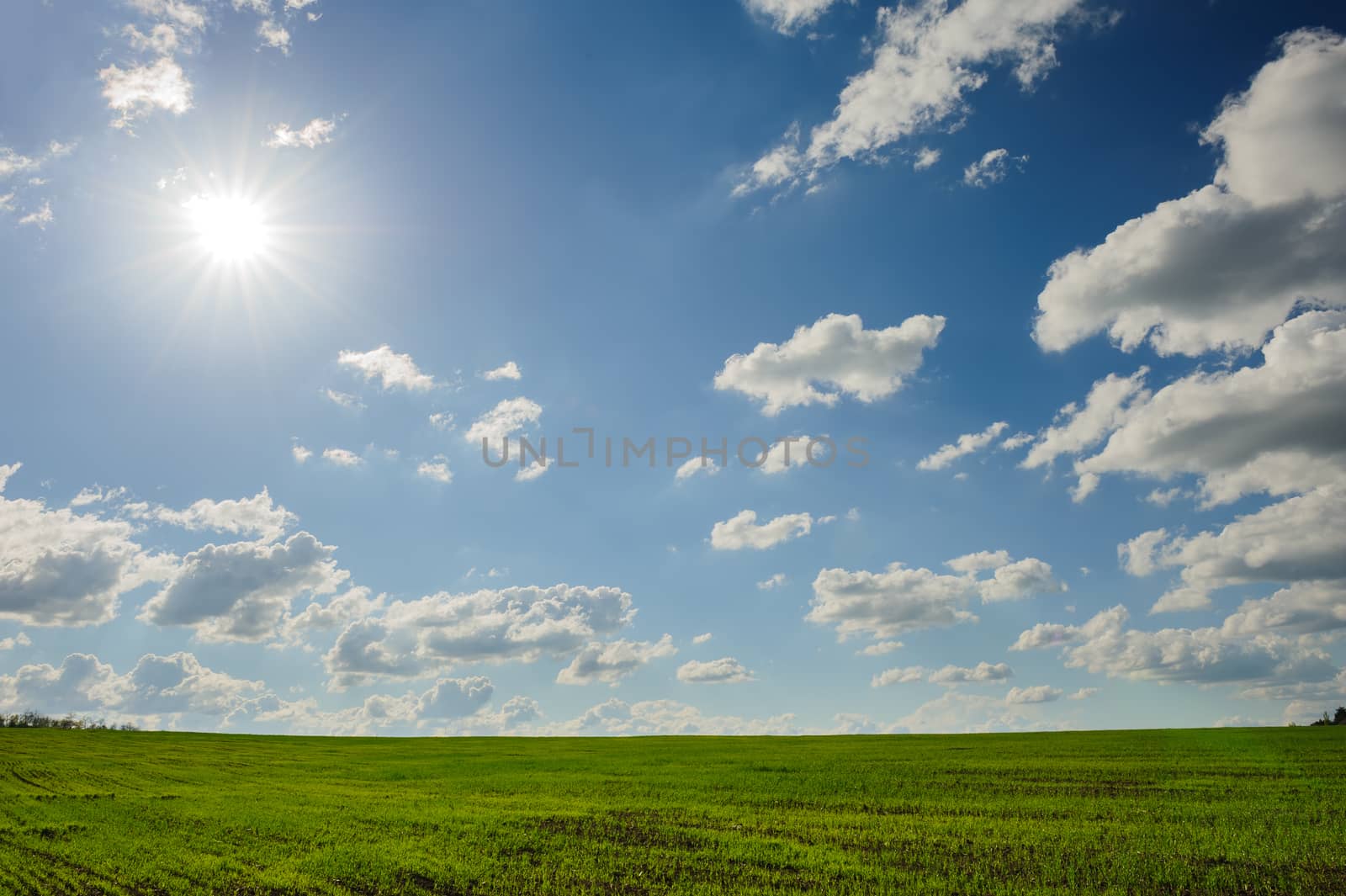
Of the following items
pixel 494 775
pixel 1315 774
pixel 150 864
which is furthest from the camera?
pixel 494 775

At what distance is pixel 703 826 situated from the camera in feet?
82.9

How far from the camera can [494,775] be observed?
45625 millimetres

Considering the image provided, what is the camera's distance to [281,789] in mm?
38688

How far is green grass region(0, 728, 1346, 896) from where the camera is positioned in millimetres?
18125

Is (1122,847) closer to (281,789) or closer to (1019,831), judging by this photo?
(1019,831)

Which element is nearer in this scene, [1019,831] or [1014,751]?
[1019,831]

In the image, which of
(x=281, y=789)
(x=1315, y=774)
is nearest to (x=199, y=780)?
(x=281, y=789)

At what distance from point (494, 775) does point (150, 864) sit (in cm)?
2653

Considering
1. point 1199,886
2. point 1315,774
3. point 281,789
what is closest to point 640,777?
point 281,789

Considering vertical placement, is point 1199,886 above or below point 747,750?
above

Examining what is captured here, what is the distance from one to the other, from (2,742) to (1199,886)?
94.7 metres

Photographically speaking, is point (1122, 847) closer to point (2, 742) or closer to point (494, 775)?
point (494, 775)

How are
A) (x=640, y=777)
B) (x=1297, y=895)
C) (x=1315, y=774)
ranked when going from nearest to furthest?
(x=1297, y=895)
(x=1315, y=774)
(x=640, y=777)

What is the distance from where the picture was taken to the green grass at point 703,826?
18.1 metres
